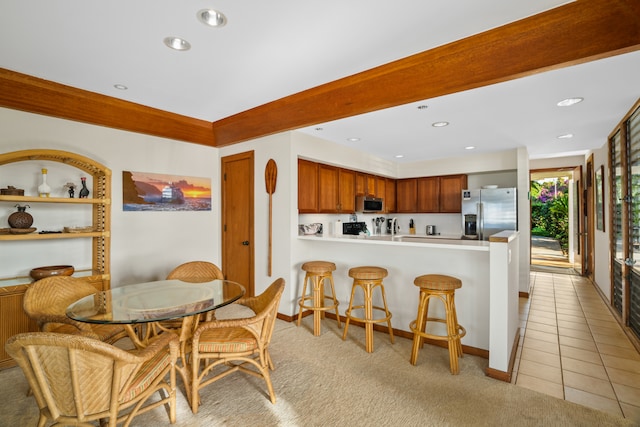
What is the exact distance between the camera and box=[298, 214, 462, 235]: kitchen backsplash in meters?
5.11

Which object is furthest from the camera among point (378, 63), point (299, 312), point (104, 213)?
point (299, 312)

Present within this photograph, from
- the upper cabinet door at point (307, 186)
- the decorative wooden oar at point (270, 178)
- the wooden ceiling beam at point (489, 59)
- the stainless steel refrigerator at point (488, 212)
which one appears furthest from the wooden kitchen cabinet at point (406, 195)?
the wooden ceiling beam at point (489, 59)

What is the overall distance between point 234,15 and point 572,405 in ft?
11.1

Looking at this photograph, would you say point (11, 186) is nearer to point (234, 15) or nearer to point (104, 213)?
point (104, 213)

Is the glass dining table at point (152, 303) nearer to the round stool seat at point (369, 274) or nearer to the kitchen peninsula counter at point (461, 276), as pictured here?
the round stool seat at point (369, 274)

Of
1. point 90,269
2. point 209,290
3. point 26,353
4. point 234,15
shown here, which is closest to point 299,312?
point 209,290

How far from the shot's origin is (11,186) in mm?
2801

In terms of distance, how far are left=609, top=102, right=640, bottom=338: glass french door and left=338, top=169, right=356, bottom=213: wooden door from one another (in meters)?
3.29

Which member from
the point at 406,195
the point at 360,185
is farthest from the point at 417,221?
the point at 360,185

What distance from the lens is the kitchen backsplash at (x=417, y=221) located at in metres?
5.11

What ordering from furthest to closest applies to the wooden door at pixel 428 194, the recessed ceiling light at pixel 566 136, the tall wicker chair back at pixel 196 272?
the wooden door at pixel 428 194, the recessed ceiling light at pixel 566 136, the tall wicker chair back at pixel 196 272

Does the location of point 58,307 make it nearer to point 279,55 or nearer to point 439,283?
point 279,55

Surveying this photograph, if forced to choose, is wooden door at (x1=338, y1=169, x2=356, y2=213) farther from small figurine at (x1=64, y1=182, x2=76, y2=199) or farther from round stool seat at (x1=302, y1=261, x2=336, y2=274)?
small figurine at (x1=64, y1=182, x2=76, y2=199)

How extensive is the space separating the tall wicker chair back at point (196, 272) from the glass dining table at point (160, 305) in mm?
206
